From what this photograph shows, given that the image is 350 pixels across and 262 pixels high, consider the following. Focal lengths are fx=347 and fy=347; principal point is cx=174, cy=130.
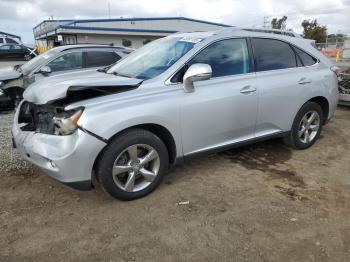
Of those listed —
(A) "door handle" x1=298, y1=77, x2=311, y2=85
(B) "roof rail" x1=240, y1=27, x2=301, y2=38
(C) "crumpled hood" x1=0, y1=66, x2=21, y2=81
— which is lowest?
(A) "door handle" x1=298, y1=77, x2=311, y2=85

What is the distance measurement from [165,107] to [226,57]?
1.13 meters

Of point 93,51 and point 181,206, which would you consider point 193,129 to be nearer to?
point 181,206

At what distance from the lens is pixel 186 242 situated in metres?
2.98

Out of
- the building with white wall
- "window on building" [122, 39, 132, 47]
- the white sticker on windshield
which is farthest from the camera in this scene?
"window on building" [122, 39, 132, 47]

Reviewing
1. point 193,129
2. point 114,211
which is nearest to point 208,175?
point 193,129

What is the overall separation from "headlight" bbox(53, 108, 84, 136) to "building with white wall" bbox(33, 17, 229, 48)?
103 feet

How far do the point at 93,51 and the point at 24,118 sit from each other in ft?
13.4

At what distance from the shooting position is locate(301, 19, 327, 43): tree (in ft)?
143

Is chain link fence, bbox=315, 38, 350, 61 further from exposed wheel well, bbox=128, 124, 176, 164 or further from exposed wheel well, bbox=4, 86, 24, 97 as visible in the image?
exposed wheel well, bbox=128, 124, 176, 164

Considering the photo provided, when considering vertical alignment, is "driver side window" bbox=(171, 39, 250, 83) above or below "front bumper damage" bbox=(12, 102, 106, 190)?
above

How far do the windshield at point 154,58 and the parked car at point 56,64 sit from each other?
3.06 metres

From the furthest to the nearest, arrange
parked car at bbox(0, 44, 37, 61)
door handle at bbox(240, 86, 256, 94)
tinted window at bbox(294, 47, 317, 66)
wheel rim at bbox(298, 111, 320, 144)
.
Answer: parked car at bbox(0, 44, 37, 61) < wheel rim at bbox(298, 111, 320, 144) < tinted window at bbox(294, 47, 317, 66) < door handle at bbox(240, 86, 256, 94)

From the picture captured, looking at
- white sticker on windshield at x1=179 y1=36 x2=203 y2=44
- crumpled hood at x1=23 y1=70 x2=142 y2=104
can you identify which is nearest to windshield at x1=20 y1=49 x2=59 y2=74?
crumpled hood at x1=23 y1=70 x2=142 y2=104

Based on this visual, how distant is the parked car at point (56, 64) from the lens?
7434 millimetres
